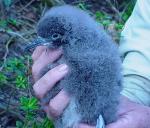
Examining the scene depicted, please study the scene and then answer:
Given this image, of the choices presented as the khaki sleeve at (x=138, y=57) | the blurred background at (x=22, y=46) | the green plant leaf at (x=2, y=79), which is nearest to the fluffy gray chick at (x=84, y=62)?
the blurred background at (x=22, y=46)

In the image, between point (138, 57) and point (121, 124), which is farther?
point (138, 57)

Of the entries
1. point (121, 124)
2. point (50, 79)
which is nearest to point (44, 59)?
point (50, 79)

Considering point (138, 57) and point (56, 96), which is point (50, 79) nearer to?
point (56, 96)

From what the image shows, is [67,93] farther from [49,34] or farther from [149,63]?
[149,63]

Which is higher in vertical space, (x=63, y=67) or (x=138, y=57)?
(x=63, y=67)

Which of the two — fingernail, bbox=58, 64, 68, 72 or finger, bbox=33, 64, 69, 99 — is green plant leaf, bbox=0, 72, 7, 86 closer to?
finger, bbox=33, 64, 69, 99

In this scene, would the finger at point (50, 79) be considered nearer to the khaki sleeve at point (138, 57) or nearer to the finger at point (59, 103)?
the finger at point (59, 103)

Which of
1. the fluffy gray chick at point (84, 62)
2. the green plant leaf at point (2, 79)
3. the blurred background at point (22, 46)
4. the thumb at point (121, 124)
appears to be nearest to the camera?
the fluffy gray chick at point (84, 62)
